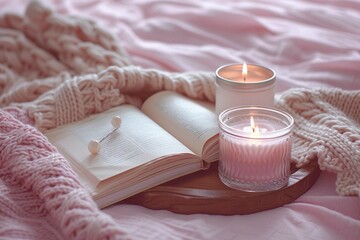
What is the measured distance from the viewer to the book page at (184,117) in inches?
36.7

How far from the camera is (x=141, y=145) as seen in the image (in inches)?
35.5

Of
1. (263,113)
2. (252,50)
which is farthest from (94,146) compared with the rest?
(252,50)

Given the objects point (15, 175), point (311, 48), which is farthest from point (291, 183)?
point (311, 48)

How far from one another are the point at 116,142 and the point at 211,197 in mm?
188

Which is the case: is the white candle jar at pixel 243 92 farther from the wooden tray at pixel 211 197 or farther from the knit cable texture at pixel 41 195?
the knit cable texture at pixel 41 195

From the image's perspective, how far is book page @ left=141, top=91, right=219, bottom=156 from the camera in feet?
3.06

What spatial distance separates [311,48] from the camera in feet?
4.34

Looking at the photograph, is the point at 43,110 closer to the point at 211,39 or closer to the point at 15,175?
the point at 15,175

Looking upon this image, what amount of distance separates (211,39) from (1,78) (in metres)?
0.51

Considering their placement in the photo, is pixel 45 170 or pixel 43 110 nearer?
pixel 45 170

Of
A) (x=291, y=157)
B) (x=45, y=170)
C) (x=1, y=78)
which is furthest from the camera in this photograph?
(x=1, y=78)

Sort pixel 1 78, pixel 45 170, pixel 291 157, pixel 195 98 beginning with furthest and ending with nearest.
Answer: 1. pixel 1 78
2. pixel 195 98
3. pixel 291 157
4. pixel 45 170

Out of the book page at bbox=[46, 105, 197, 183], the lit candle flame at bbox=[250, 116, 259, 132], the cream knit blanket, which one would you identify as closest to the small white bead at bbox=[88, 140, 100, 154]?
the book page at bbox=[46, 105, 197, 183]

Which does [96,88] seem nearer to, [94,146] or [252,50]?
[94,146]
